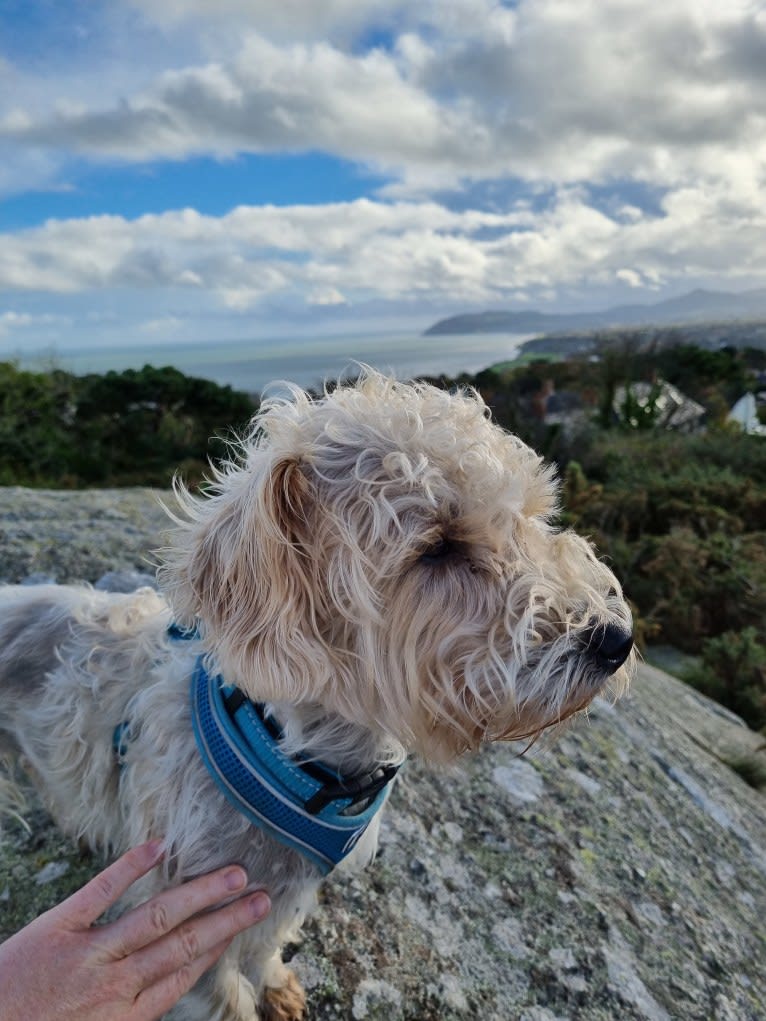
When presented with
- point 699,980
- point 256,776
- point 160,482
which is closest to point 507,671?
point 256,776

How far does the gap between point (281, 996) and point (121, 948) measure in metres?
0.85

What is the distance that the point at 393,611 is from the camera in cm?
240

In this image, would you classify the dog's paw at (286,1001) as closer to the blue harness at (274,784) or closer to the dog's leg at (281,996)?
the dog's leg at (281,996)

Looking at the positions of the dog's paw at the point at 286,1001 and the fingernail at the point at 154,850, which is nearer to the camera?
the fingernail at the point at 154,850

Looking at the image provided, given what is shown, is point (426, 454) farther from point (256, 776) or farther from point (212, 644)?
point (256, 776)

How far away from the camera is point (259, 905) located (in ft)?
7.91

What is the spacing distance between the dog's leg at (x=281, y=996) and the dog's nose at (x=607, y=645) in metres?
1.76

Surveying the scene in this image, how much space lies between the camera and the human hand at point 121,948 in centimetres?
202

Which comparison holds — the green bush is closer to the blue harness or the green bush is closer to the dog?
the dog

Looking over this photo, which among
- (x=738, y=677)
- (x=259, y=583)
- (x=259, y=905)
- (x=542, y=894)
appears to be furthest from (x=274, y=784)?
(x=738, y=677)

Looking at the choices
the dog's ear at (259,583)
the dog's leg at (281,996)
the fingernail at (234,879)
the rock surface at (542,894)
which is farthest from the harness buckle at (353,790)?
the dog's leg at (281,996)

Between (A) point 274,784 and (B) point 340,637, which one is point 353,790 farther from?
(B) point 340,637

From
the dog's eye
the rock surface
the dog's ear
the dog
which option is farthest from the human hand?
the dog's eye

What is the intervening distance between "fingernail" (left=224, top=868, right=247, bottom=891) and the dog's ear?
2.14 ft
